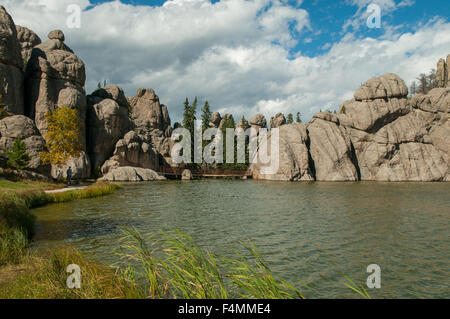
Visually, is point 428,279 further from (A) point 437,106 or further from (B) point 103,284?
(A) point 437,106

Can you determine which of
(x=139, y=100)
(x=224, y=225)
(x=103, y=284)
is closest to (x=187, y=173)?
(x=139, y=100)

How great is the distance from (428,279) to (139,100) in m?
75.6

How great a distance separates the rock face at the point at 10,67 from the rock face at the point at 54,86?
235 centimetres

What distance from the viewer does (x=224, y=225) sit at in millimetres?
16172

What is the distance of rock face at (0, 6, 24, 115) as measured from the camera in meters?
39.9

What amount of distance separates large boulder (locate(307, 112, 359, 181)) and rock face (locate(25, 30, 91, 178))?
3928 centimetres

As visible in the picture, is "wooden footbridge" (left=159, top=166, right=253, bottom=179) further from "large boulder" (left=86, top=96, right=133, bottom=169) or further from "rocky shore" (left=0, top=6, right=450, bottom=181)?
"large boulder" (left=86, top=96, right=133, bottom=169)

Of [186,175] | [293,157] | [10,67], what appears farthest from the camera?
[186,175]

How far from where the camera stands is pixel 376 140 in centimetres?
5616

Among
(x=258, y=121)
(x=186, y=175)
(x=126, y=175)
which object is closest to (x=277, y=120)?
(x=258, y=121)

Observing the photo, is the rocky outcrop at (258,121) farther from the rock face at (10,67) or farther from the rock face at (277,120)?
the rock face at (10,67)

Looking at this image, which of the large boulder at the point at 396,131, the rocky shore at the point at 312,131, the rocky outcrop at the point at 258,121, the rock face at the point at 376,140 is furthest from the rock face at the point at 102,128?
the large boulder at the point at 396,131

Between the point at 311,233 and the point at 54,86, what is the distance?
155 feet

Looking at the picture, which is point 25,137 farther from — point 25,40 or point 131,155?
point 25,40
